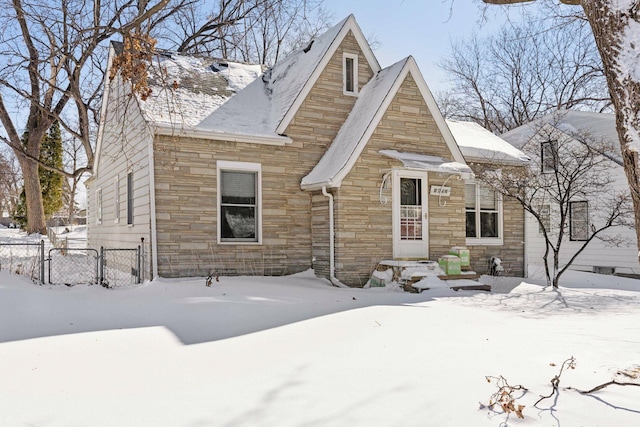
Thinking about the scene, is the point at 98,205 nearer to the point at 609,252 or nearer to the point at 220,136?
the point at 220,136

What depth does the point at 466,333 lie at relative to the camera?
5.94 m

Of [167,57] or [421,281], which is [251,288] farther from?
[167,57]

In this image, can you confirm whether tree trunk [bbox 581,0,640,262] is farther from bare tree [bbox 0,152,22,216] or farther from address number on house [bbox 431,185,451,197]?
bare tree [bbox 0,152,22,216]

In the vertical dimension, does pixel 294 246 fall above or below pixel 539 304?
above

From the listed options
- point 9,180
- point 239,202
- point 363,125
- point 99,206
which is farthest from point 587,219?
point 9,180

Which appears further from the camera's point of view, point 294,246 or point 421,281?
point 294,246

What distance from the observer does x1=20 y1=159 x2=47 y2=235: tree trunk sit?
81.9 feet

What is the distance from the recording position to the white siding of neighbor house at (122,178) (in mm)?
10812

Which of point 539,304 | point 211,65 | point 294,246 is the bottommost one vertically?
point 539,304

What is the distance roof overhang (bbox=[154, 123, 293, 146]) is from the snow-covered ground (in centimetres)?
351

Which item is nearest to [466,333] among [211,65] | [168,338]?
[168,338]

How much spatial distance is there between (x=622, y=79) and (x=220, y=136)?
8547 millimetres

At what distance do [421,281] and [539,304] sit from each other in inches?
93.6

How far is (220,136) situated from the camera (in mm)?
10953
